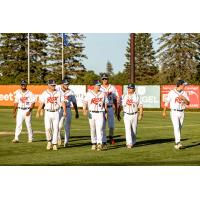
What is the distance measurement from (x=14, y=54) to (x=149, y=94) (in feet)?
136

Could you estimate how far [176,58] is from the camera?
85.2m

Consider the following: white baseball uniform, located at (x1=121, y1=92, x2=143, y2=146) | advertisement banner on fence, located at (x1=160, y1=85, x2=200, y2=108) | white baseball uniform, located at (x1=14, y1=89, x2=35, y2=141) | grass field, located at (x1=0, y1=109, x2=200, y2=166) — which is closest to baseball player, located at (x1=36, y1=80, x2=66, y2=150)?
grass field, located at (x1=0, y1=109, x2=200, y2=166)

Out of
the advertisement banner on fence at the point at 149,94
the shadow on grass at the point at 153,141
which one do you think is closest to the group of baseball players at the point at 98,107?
the shadow on grass at the point at 153,141

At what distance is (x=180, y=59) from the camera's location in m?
84.9

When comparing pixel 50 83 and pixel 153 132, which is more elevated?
pixel 50 83

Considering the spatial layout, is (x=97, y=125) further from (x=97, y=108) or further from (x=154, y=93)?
(x=154, y=93)

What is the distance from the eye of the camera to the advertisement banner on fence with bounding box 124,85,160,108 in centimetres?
4944

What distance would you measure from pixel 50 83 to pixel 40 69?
7056cm

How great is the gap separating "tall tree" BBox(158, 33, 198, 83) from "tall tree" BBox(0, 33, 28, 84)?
20.8 metres

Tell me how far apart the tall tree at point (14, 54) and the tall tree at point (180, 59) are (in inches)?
821

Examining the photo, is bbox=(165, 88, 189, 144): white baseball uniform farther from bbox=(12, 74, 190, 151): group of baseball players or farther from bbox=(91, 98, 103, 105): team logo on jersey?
bbox=(91, 98, 103, 105): team logo on jersey

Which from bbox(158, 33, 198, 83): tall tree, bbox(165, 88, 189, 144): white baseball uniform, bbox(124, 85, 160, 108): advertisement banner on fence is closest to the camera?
bbox(165, 88, 189, 144): white baseball uniform

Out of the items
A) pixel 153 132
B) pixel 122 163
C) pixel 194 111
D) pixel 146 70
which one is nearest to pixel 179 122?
pixel 122 163

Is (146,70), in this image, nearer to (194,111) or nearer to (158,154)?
(194,111)
